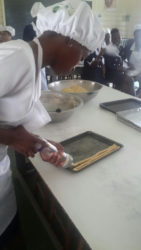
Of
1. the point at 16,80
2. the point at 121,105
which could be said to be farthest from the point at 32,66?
the point at 121,105

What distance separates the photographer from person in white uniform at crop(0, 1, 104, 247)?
2.02 ft

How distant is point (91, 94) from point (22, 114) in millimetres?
787

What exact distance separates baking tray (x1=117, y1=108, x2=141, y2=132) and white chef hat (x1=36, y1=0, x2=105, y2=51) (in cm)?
43

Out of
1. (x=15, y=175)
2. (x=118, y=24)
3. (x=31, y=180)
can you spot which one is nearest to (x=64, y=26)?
(x=31, y=180)

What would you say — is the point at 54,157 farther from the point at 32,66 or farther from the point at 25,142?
the point at 32,66

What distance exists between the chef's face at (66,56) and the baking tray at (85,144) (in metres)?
0.32

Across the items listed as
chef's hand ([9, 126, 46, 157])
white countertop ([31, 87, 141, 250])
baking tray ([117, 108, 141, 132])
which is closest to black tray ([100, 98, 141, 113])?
baking tray ([117, 108, 141, 132])

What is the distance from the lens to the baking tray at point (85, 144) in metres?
0.91

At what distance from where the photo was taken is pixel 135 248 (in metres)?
0.54

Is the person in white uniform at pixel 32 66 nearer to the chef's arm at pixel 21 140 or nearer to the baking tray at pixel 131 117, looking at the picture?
the chef's arm at pixel 21 140

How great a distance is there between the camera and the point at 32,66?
25.1 inches

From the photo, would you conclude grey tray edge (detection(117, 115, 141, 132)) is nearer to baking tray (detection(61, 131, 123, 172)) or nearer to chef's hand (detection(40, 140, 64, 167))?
baking tray (detection(61, 131, 123, 172))

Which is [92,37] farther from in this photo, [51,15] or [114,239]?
[114,239]

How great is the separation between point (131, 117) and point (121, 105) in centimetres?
24
